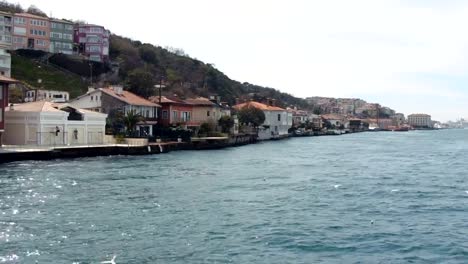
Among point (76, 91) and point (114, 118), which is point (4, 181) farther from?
point (76, 91)

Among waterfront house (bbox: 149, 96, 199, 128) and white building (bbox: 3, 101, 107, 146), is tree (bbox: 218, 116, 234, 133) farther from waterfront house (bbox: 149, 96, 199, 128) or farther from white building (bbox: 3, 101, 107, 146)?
white building (bbox: 3, 101, 107, 146)

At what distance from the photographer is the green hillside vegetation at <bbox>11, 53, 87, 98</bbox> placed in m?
91.3

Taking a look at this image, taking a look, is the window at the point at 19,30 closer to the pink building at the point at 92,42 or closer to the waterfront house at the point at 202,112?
the pink building at the point at 92,42

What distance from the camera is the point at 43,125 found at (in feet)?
180

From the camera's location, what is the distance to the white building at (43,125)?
5456cm

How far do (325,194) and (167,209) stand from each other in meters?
9.90

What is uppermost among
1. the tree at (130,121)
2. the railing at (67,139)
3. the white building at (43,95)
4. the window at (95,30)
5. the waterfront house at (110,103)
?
the window at (95,30)

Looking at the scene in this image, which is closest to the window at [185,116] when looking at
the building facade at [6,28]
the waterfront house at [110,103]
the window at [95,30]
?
the waterfront house at [110,103]

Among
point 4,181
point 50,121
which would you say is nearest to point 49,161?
point 50,121

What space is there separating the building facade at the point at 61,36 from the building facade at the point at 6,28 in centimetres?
869

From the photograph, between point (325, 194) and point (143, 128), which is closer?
point (325, 194)

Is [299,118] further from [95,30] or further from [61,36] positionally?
[61,36]

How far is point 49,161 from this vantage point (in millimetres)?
47719

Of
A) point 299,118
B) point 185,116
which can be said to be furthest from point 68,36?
point 299,118
